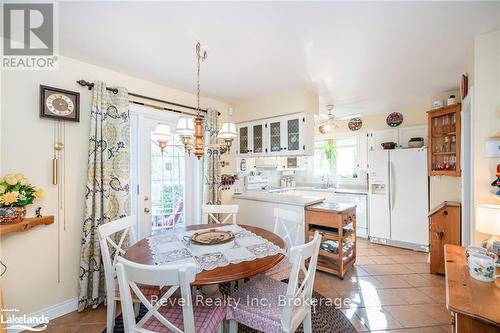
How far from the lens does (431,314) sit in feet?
6.65

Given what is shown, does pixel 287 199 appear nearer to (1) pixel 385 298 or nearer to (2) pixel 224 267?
(1) pixel 385 298

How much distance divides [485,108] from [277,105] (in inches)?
82.9

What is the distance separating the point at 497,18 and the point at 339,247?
2.38 metres

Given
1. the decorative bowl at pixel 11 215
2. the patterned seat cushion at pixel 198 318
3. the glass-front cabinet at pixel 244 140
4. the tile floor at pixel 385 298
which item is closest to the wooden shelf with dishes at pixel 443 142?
the tile floor at pixel 385 298

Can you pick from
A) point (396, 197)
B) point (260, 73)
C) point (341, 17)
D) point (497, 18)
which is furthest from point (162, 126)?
point (396, 197)

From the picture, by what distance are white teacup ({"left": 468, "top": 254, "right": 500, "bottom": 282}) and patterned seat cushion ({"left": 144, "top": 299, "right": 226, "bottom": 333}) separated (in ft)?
5.06

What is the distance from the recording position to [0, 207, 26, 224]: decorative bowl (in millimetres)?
1658

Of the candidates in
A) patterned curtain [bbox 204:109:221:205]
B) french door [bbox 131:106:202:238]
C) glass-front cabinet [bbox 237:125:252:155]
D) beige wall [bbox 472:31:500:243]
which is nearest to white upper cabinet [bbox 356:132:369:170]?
glass-front cabinet [bbox 237:125:252:155]

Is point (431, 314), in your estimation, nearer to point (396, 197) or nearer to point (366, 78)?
point (396, 197)

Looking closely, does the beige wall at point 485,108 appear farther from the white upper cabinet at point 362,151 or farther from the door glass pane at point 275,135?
the white upper cabinet at point 362,151

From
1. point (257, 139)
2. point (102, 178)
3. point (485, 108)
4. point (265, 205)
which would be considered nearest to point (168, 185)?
point (102, 178)

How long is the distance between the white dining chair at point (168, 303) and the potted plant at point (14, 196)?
4.14 ft

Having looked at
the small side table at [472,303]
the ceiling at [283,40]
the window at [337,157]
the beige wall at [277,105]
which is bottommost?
the small side table at [472,303]

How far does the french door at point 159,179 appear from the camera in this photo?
2623 mm
